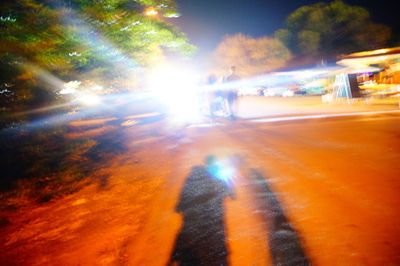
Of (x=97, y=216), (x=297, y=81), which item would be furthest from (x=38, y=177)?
(x=297, y=81)

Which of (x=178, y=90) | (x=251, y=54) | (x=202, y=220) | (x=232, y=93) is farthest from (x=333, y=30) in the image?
(x=202, y=220)

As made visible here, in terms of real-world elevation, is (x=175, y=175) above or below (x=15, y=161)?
below

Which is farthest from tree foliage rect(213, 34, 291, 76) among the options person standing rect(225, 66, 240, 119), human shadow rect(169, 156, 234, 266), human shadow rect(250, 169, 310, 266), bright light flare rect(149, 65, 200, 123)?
human shadow rect(250, 169, 310, 266)

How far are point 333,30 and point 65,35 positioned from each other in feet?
136

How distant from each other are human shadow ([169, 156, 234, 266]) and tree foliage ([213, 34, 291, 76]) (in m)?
35.9

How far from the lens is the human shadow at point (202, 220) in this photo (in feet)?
9.23

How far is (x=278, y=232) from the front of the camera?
3027mm

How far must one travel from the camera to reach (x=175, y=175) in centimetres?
522

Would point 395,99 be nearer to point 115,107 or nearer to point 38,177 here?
point 38,177

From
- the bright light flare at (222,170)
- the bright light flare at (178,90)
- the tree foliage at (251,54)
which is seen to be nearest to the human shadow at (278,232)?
the bright light flare at (222,170)

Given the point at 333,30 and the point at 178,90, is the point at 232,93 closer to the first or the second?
the point at 178,90

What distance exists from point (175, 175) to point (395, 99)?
1257 cm

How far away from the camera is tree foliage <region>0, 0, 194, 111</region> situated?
3494 mm

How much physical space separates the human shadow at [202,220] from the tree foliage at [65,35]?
2873 millimetres
